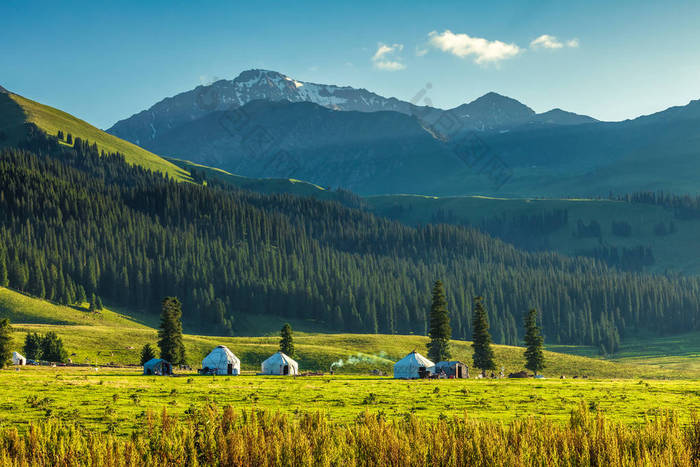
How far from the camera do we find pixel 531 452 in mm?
23625

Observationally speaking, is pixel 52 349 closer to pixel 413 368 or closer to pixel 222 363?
pixel 222 363

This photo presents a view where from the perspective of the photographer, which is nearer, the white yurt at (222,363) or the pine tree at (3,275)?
the white yurt at (222,363)

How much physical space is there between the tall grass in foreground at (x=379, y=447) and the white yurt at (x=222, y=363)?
244ft

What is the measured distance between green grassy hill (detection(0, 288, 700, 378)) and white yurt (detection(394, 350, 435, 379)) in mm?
30791

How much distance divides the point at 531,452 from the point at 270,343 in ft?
454

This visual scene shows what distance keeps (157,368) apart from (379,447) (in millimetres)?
77443

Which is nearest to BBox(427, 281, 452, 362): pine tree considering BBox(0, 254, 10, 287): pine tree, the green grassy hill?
the green grassy hill

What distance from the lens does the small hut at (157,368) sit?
93.2 m

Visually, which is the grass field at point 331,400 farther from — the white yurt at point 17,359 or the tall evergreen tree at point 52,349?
the tall evergreen tree at point 52,349

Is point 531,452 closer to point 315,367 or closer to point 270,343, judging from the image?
point 315,367

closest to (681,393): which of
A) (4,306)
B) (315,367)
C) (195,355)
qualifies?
(315,367)

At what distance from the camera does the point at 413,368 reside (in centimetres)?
9500

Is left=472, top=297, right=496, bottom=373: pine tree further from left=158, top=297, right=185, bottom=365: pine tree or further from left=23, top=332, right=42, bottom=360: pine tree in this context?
left=23, top=332, right=42, bottom=360: pine tree

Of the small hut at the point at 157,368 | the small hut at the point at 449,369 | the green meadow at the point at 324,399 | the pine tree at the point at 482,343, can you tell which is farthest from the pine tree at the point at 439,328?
the small hut at the point at 157,368
